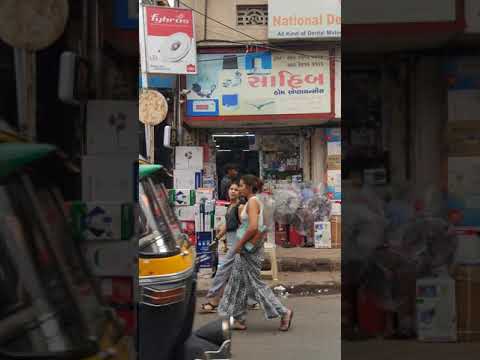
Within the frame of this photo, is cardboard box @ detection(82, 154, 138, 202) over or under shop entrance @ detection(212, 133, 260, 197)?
under

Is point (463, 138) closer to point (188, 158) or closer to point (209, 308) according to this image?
point (209, 308)

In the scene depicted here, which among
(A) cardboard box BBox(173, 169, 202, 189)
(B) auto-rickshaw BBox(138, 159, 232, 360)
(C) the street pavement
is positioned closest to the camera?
(B) auto-rickshaw BBox(138, 159, 232, 360)

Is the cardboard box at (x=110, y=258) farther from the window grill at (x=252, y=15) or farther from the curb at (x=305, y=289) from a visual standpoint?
the window grill at (x=252, y=15)

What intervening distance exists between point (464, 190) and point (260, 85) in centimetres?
978

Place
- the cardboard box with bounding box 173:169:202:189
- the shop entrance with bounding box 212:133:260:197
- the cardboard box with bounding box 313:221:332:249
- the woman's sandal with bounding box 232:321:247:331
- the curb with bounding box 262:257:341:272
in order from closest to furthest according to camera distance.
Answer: the woman's sandal with bounding box 232:321:247:331, the curb with bounding box 262:257:341:272, the cardboard box with bounding box 173:169:202:189, the cardboard box with bounding box 313:221:332:249, the shop entrance with bounding box 212:133:260:197

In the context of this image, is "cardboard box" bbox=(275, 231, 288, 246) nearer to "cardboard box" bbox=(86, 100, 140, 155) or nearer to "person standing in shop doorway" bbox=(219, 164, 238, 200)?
"person standing in shop doorway" bbox=(219, 164, 238, 200)

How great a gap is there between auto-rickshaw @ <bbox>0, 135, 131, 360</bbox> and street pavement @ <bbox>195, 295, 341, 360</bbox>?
2.92m

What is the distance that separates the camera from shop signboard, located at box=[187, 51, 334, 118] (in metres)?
11.0

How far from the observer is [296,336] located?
5629 mm

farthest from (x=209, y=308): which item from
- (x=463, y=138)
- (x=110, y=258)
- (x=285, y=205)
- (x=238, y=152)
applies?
(x=238, y=152)

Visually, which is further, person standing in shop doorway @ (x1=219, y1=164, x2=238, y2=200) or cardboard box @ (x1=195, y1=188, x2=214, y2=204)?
cardboard box @ (x1=195, y1=188, x2=214, y2=204)

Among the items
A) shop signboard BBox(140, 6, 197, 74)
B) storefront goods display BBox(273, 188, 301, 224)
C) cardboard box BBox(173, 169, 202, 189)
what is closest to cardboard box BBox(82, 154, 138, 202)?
shop signboard BBox(140, 6, 197, 74)

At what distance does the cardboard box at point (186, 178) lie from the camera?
962 cm

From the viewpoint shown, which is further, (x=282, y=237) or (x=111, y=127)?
(x=282, y=237)
